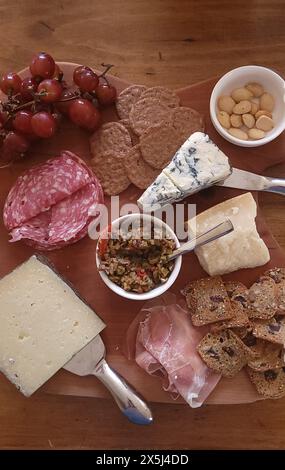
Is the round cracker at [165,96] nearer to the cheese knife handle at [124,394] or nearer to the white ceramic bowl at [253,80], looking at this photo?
the white ceramic bowl at [253,80]

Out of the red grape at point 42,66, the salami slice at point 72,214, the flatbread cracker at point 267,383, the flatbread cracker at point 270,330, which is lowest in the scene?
the flatbread cracker at point 267,383

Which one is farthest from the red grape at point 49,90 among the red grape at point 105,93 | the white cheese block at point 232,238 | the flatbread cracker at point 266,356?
the flatbread cracker at point 266,356

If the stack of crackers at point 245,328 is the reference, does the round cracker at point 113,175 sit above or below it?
above

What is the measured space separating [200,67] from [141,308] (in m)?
0.71

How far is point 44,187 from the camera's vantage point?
161 centimetres

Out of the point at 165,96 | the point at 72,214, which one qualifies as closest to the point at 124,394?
the point at 72,214

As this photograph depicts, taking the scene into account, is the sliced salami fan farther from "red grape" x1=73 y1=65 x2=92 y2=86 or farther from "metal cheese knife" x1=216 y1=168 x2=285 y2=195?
"metal cheese knife" x1=216 y1=168 x2=285 y2=195

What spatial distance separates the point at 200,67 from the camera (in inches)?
67.3

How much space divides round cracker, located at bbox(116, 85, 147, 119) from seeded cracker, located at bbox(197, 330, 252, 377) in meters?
0.67

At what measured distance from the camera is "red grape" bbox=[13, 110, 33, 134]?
1537 millimetres

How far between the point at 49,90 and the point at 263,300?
79 centimetres

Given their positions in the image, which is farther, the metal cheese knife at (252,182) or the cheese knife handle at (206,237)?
the metal cheese knife at (252,182)

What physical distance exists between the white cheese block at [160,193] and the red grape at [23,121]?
0.35 m

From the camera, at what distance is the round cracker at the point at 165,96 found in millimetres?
1661
